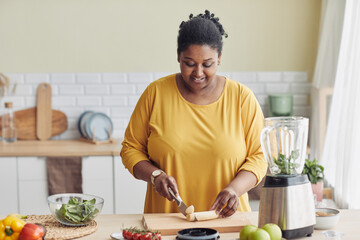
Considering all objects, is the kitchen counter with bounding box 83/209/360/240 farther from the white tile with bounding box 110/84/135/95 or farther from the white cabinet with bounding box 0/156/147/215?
the white tile with bounding box 110/84/135/95

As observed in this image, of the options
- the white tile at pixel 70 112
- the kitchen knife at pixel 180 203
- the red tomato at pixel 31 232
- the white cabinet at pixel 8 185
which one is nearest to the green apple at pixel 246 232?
the kitchen knife at pixel 180 203

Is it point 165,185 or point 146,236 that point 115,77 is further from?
point 146,236

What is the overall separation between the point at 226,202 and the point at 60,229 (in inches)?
27.6

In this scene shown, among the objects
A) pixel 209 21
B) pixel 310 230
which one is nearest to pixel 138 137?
pixel 209 21

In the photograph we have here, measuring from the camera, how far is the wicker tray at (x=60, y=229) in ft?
7.08

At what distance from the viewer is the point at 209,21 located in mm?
2459

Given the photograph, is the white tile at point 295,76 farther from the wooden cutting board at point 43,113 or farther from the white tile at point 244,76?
the wooden cutting board at point 43,113

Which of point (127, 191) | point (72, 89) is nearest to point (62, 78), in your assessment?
point (72, 89)

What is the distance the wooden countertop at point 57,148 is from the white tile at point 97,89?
46 centimetres

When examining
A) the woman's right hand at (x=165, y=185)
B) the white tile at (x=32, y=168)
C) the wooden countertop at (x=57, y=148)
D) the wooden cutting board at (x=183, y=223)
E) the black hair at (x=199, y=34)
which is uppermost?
the black hair at (x=199, y=34)

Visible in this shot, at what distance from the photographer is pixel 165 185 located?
235 cm

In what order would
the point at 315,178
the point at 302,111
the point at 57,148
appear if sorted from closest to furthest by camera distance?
1. the point at 315,178
2. the point at 57,148
3. the point at 302,111

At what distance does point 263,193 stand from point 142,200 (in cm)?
232

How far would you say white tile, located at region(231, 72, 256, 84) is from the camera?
479cm
